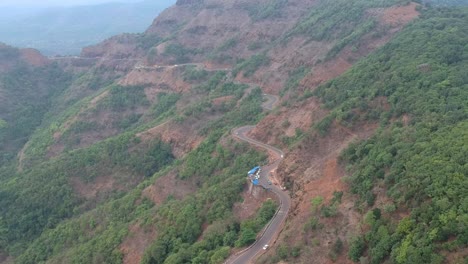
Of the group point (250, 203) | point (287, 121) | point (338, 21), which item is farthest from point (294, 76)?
point (250, 203)

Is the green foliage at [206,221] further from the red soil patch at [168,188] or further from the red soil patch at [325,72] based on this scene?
the red soil patch at [325,72]

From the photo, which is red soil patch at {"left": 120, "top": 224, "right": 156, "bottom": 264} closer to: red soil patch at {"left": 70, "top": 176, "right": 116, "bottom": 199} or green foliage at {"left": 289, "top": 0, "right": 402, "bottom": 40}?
red soil patch at {"left": 70, "top": 176, "right": 116, "bottom": 199}

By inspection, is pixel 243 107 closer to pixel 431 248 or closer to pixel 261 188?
pixel 261 188

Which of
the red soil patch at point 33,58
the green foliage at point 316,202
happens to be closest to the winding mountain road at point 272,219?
the green foliage at point 316,202

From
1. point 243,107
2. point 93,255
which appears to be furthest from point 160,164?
point 93,255

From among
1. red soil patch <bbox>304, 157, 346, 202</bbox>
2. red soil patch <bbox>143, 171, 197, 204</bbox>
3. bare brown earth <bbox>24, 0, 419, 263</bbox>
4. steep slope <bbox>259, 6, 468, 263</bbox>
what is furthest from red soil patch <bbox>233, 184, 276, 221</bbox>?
red soil patch <bbox>143, 171, 197, 204</bbox>

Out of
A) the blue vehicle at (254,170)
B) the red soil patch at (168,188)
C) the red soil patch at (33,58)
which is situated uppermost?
the red soil patch at (33,58)
